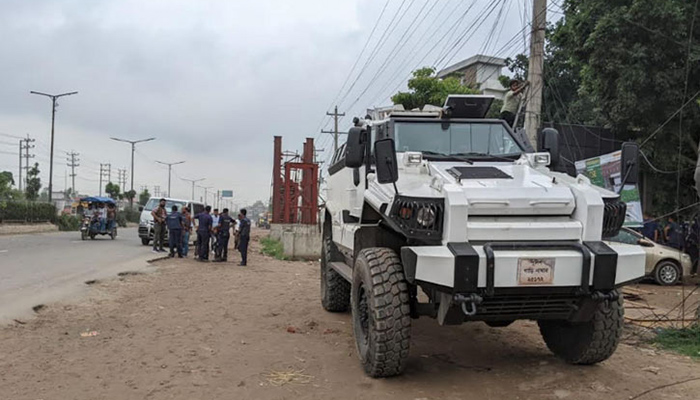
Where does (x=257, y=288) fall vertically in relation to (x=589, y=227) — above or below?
below

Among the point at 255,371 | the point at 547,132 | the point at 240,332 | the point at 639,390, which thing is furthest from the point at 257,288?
the point at 639,390

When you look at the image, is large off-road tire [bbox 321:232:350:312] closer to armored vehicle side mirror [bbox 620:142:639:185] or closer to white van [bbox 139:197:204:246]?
armored vehicle side mirror [bbox 620:142:639:185]

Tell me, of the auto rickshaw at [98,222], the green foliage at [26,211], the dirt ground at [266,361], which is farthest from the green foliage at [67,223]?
the dirt ground at [266,361]

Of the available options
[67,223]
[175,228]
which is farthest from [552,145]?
[67,223]

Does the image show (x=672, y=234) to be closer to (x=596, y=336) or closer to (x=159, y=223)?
(x=596, y=336)

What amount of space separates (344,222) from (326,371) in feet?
7.54

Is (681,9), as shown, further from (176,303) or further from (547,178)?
(176,303)

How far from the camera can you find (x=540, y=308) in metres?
4.39

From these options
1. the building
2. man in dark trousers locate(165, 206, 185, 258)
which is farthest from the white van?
the building

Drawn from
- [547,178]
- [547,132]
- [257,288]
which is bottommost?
[257,288]

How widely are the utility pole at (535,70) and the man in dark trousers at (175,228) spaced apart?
10.3 metres

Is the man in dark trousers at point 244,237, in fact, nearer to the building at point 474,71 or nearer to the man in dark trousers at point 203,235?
the man in dark trousers at point 203,235

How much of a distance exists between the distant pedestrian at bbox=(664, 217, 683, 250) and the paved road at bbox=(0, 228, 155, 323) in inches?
509

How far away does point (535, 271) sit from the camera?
4.09 meters
